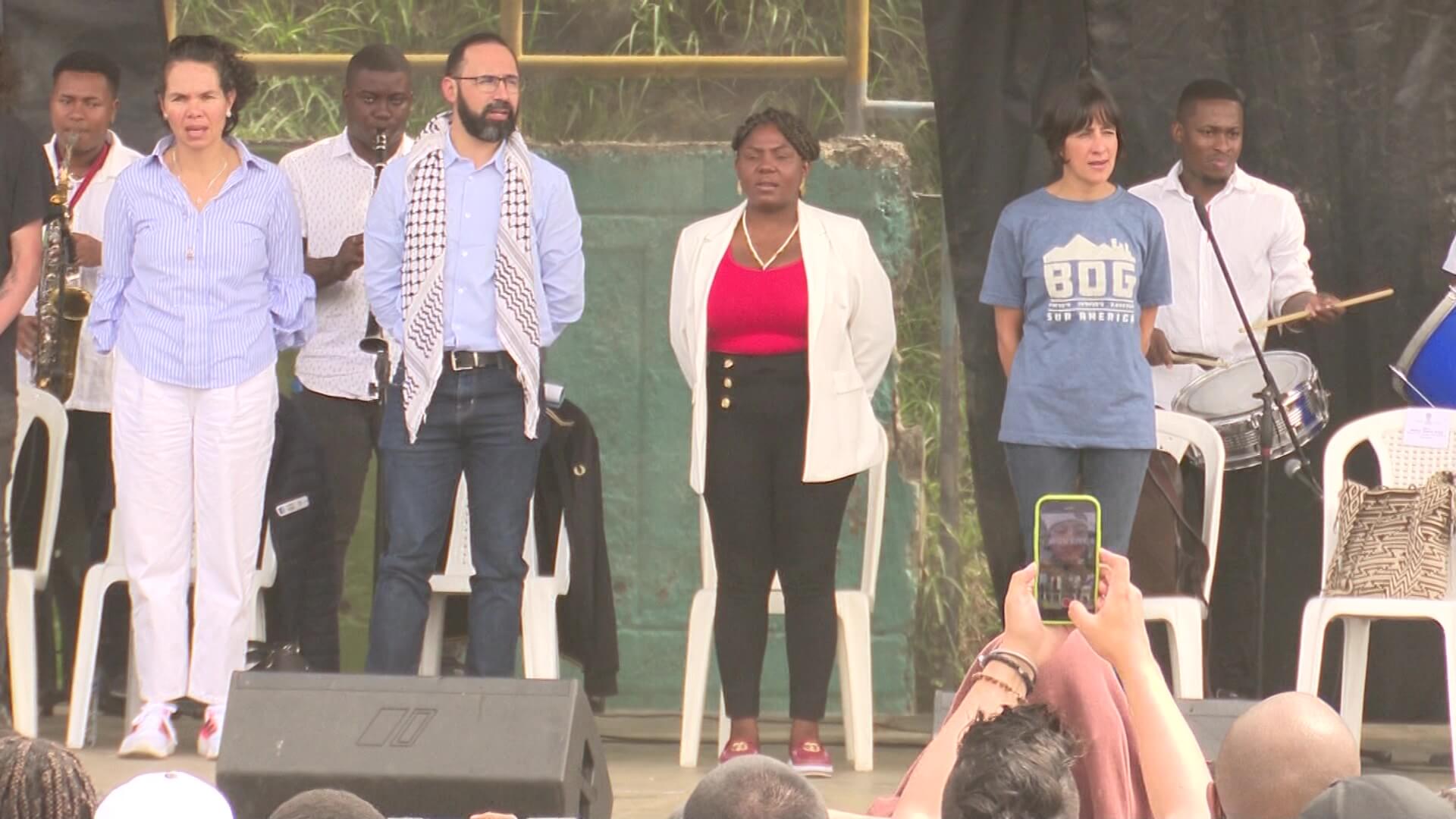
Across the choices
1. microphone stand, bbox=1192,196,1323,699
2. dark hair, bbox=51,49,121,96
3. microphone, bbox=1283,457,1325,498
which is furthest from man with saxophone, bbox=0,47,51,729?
microphone, bbox=1283,457,1325,498

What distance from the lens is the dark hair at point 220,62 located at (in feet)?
17.1

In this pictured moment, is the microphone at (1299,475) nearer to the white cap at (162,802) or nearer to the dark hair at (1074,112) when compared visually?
the dark hair at (1074,112)

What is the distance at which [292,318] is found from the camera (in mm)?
5277

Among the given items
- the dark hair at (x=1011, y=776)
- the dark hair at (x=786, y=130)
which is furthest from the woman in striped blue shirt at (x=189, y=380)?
the dark hair at (x=1011, y=776)

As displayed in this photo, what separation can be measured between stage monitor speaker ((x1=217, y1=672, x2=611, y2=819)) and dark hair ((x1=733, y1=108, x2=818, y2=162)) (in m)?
1.87

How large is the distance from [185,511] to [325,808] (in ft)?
10.2

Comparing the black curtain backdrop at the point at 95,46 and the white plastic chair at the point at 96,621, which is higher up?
the black curtain backdrop at the point at 95,46

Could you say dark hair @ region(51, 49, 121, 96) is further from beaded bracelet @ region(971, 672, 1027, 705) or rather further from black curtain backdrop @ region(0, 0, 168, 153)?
beaded bracelet @ region(971, 672, 1027, 705)

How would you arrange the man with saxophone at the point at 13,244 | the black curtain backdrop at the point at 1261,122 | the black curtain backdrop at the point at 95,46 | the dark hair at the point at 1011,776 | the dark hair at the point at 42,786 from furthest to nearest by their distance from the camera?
1. the black curtain backdrop at the point at 95,46
2. the black curtain backdrop at the point at 1261,122
3. the man with saxophone at the point at 13,244
4. the dark hair at the point at 1011,776
5. the dark hair at the point at 42,786

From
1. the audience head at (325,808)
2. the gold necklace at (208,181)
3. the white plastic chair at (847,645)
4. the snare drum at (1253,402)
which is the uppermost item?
the gold necklace at (208,181)

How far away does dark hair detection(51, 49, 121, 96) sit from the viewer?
18.8ft

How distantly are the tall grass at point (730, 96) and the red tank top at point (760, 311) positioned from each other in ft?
3.85

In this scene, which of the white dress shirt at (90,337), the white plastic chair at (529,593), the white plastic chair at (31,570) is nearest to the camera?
the white plastic chair at (31,570)

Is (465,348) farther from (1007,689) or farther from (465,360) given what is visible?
(1007,689)
